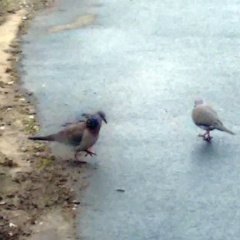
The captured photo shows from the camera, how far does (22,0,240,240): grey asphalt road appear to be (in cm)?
603

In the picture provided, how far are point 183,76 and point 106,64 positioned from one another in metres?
1.05

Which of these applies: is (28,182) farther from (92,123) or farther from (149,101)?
(149,101)

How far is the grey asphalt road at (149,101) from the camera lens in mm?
6027

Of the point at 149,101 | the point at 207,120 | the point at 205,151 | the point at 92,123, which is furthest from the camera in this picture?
the point at 149,101

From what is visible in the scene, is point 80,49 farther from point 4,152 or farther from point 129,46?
point 4,152

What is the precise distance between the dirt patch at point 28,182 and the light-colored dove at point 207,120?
1207mm

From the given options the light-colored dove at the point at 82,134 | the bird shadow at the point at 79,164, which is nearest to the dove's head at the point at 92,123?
the light-colored dove at the point at 82,134

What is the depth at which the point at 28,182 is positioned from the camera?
6.54 meters

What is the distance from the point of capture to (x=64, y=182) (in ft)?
21.6

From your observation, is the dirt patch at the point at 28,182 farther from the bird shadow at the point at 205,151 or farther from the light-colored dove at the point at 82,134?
the bird shadow at the point at 205,151

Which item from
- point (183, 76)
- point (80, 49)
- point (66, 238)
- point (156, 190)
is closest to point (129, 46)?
point (80, 49)

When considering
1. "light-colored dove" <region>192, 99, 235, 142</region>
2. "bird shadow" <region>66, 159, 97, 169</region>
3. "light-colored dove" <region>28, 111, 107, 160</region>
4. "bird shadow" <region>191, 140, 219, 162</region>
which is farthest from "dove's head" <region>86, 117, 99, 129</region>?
"light-colored dove" <region>192, 99, 235, 142</region>

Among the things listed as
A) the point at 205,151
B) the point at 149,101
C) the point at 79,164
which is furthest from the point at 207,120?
the point at 149,101

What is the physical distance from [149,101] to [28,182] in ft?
7.80
